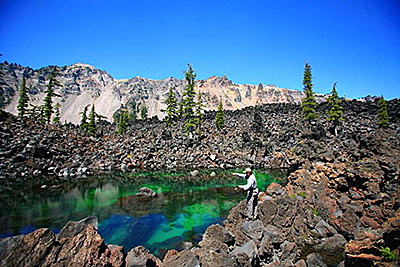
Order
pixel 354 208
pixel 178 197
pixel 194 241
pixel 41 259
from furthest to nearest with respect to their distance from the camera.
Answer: pixel 178 197 < pixel 194 241 < pixel 354 208 < pixel 41 259

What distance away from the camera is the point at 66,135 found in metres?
42.0

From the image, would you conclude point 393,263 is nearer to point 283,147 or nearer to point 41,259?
point 41,259

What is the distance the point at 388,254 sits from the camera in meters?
5.04

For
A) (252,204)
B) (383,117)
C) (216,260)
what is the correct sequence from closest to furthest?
(216,260) → (252,204) → (383,117)

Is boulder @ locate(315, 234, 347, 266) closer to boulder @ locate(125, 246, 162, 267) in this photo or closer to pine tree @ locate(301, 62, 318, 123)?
boulder @ locate(125, 246, 162, 267)

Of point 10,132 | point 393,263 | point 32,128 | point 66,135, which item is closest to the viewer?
point 393,263

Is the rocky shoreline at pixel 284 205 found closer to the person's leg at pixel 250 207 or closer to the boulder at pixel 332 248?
the boulder at pixel 332 248

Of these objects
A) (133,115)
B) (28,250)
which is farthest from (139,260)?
(133,115)

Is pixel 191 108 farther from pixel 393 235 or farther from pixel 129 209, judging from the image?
pixel 393 235

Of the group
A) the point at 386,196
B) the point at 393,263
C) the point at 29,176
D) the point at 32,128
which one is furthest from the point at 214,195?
the point at 32,128

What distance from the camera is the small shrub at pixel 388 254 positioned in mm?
4922

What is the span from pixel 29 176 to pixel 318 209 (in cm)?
3760

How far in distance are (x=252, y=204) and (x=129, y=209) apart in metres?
11.2

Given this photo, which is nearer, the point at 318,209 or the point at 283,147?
the point at 318,209
